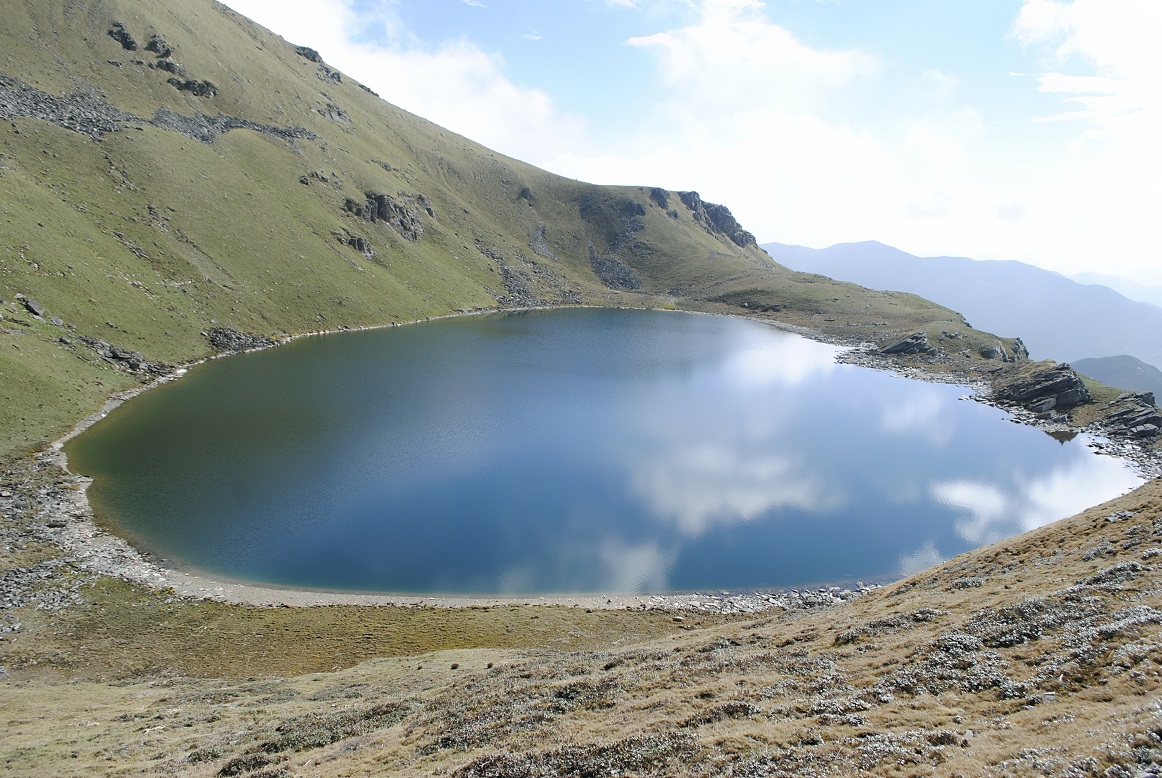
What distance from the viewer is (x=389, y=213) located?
151m

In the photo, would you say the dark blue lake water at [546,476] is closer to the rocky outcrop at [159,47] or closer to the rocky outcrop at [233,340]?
the rocky outcrop at [233,340]

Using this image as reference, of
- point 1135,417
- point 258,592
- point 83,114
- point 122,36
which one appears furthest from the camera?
point 122,36

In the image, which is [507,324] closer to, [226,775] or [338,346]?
[338,346]

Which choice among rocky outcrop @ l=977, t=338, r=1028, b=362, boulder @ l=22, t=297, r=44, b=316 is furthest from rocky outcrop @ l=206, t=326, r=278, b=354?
rocky outcrop @ l=977, t=338, r=1028, b=362

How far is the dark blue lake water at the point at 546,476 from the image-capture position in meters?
42.7

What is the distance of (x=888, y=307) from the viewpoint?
6924 inches

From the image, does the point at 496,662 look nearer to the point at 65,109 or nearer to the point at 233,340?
the point at 233,340

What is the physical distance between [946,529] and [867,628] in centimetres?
3435

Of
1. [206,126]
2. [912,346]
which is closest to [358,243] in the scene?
[206,126]

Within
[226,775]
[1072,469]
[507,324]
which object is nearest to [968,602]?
[226,775]

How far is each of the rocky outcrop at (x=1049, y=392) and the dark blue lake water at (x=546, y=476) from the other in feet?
31.7

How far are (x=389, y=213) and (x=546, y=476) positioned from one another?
392 ft

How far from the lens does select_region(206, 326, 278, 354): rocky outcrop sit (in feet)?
291

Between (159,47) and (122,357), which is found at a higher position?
(159,47)
